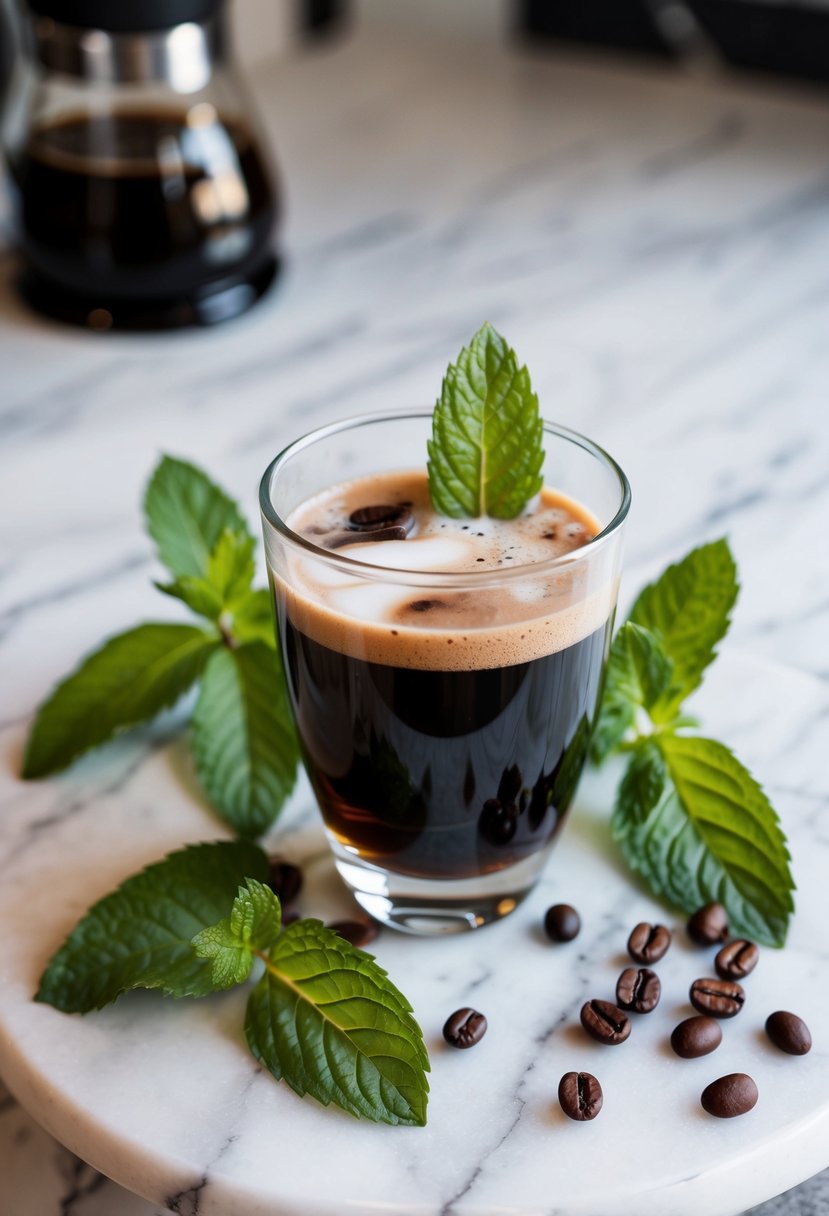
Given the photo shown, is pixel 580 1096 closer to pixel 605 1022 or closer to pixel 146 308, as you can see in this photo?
pixel 605 1022

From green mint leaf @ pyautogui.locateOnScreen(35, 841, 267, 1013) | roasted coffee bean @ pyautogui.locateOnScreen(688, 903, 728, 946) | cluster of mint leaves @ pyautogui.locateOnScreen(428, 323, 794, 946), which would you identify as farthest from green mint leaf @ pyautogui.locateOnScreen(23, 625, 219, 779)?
roasted coffee bean @ pyautogui.locateOnScreen(688, 903, 728, 946)

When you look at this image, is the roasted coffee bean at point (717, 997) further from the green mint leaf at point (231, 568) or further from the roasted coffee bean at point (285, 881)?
the green mint leaf at point (231, 568)

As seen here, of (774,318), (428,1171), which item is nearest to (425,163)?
(774,318)

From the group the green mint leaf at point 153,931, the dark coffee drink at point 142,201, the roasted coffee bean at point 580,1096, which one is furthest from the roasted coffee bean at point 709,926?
the dark coffee drink at point 142,201

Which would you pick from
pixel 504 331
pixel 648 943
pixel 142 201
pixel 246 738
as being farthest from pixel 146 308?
pixel 648 943

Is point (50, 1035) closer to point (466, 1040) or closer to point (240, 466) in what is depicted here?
point (466, 1040)

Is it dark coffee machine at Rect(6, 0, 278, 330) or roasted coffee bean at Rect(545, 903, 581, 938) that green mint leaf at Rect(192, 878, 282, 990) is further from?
dark coffee machine at Rect(6, 0, 278, 330)
